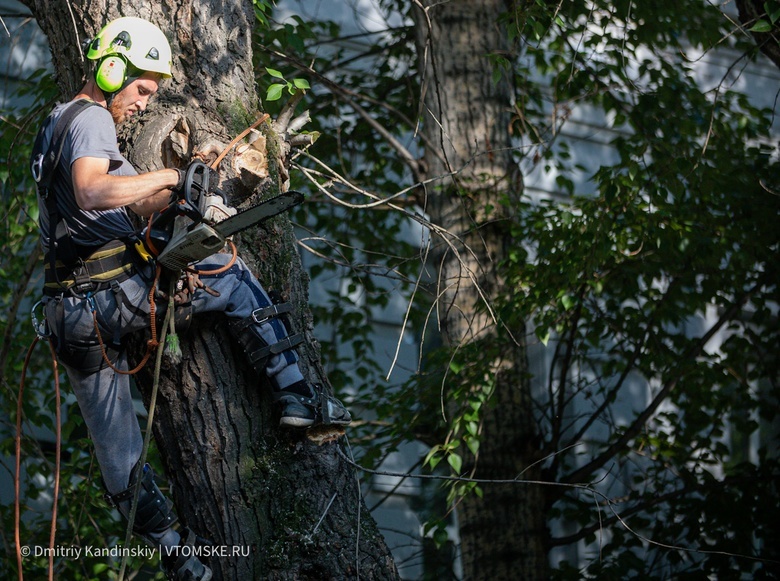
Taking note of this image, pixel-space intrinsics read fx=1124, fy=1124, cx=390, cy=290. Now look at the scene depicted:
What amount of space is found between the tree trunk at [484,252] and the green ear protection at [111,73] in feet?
8.66

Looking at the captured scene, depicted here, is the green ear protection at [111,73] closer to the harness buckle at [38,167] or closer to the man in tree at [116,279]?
the man in tree at [116,279]

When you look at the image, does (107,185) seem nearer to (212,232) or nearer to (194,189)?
(194,189)

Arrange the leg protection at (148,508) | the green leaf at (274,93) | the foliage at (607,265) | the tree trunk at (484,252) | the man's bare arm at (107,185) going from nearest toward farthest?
the man's bare arm at (107,185), the leg protection at (148,508), the green leaf at (274,93), the foliage at (607,265), the tree trunk at (484,252)

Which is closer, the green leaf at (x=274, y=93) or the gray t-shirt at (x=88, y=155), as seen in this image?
the gray t-shirt at (x=88, y=155)

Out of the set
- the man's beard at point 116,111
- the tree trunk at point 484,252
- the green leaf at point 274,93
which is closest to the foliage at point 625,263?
the tree trunk at point 484,252

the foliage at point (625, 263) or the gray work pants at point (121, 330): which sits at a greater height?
the foliage at point (625, 263)

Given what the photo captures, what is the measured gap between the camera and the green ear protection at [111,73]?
13.8ft

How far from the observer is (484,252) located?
23.5 ft

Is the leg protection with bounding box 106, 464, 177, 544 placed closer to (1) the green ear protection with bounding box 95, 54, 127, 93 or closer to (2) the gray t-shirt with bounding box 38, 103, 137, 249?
(2) the gray t-shirt with bounding box 38, 103, 137, 249

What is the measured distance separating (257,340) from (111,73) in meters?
1.14

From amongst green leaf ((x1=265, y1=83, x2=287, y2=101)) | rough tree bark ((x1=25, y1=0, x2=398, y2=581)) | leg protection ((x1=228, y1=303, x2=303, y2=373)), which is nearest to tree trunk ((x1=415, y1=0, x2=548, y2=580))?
green leaf ((x1=265, y1=83, x2=287, y2=101))

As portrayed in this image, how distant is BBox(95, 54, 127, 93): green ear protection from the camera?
4.19 m

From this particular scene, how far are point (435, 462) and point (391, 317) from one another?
13.5 feet

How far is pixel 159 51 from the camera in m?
4.28
